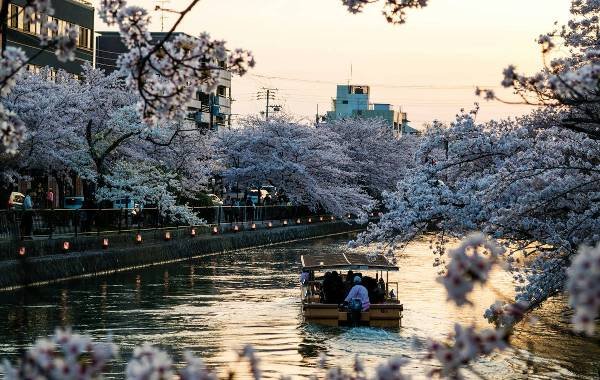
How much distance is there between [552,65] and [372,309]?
448 inches

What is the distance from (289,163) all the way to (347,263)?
134ft

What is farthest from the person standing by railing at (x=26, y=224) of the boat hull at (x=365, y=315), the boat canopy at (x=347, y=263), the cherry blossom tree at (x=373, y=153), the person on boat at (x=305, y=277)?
the cherry blossom tree at (x=373, y=153)

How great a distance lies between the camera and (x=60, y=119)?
47.8 m

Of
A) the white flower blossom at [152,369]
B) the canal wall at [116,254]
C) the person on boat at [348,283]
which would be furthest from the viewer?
the canal wall at [116,254]

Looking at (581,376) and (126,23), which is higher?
(126,23)

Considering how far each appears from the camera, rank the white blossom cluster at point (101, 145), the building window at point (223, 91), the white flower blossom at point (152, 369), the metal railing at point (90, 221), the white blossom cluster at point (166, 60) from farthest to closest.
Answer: the building window at point (223, 91)
the white blossom cluster at point (101, 145)
the metal railing at point (90, 221)
the white blossom cluster at point (166, 60)
the white flower blossom at point (152, 369)

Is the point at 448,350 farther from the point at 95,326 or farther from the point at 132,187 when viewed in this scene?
the point at 132,187

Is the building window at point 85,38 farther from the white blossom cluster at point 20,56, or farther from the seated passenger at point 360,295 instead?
the white blossom cluster at point 20,56

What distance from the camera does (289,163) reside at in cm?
7500

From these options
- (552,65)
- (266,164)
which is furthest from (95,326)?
(266,164)

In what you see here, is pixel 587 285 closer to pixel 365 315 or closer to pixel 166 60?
pixel 166 60

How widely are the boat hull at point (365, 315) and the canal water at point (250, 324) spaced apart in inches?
14.0

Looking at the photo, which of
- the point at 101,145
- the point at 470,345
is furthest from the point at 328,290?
the point at 470,345

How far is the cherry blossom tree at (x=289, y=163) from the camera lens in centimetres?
7600
